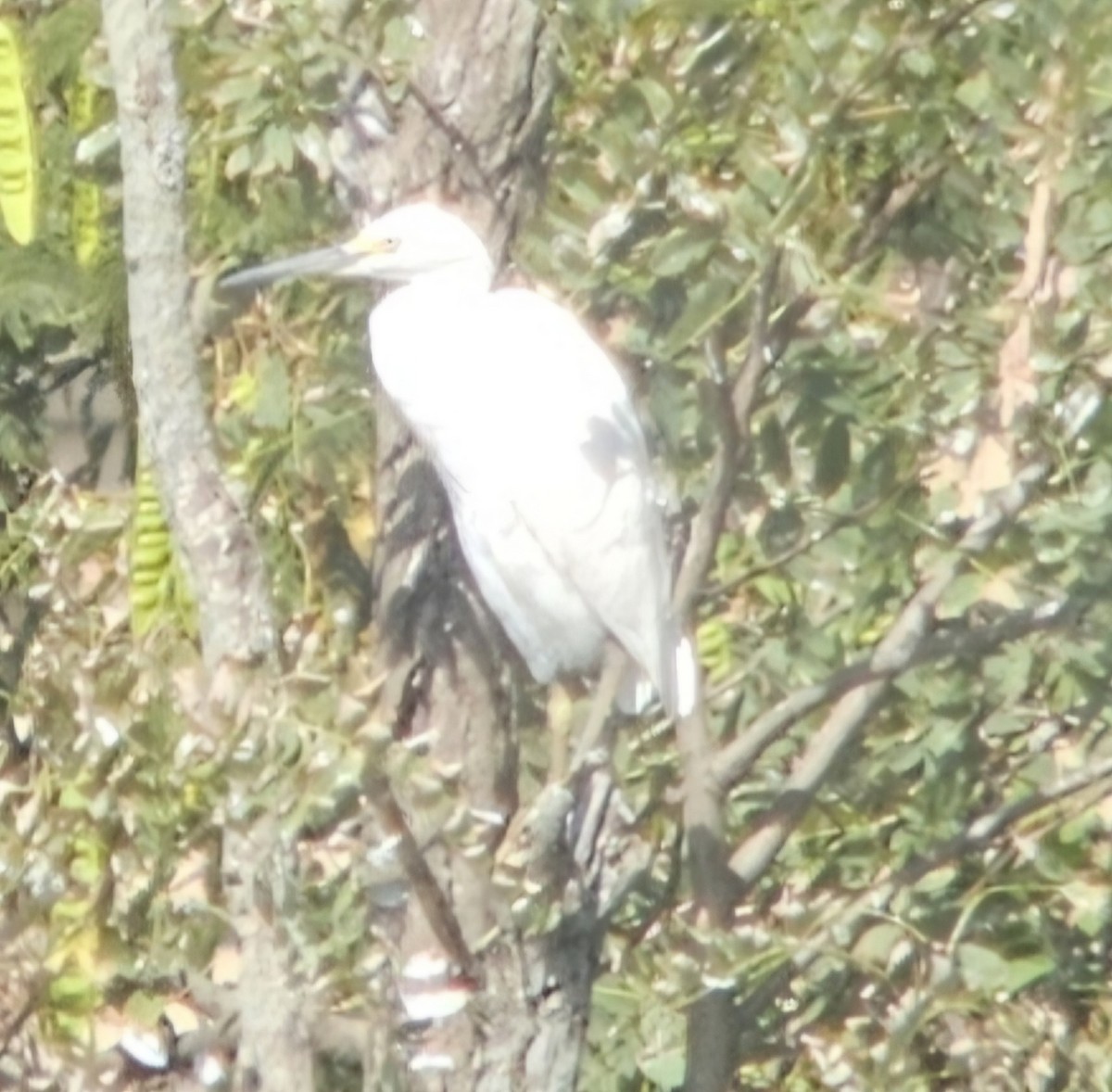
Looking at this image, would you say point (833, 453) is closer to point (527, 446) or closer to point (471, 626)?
point (471, 626)

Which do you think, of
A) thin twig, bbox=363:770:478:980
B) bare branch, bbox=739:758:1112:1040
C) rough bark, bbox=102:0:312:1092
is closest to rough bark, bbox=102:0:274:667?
rough bark, bbox=102:0:312:1092

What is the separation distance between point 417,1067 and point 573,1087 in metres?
0.15

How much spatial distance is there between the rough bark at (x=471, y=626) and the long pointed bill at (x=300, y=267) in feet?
0.53

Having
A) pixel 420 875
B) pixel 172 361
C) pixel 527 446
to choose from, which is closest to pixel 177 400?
pixel 172 361

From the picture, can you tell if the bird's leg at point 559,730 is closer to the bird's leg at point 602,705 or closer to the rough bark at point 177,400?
the bird's leg at point 602,705

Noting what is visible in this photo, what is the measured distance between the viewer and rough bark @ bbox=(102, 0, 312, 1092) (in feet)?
5.25

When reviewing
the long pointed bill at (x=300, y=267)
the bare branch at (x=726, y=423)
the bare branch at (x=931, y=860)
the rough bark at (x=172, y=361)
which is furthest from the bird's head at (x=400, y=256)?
the bare branch at (x=931, y=860)

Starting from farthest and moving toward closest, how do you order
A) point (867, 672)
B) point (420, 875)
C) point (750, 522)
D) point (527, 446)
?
point (527, 446) → point (750, 522) → point (867, 672) → point (420, 875)

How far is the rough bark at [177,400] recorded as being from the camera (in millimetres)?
1601

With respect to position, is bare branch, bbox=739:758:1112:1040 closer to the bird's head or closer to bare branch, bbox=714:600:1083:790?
bare branch, bbox=714:600:1083:790

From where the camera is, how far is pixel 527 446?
255 cm

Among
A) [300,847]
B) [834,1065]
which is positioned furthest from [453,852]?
[834,1065]

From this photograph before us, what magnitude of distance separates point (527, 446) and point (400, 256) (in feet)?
1.25

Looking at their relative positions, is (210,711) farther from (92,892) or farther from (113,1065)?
(113,1065)
